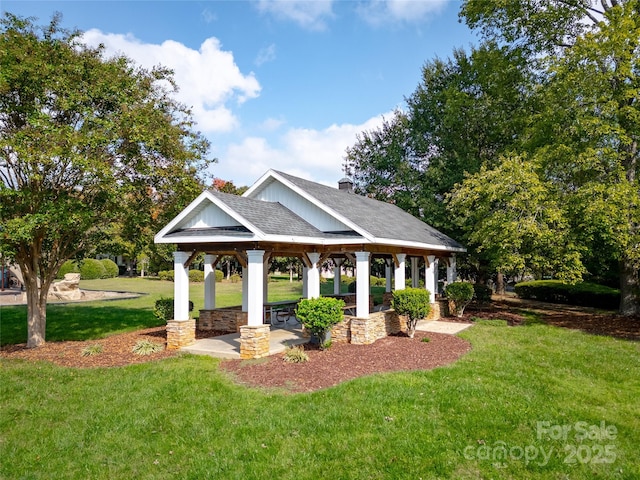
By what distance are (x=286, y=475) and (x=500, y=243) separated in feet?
45.3

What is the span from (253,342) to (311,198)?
543 cm

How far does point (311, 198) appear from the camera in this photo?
1398 centimetres

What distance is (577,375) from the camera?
959 cm

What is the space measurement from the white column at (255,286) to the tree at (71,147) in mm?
4748

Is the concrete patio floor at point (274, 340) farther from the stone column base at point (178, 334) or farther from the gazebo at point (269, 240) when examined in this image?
the gazebo at point (269, 240)

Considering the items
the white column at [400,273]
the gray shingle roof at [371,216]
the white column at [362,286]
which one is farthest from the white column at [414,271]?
the white column at [362,286]

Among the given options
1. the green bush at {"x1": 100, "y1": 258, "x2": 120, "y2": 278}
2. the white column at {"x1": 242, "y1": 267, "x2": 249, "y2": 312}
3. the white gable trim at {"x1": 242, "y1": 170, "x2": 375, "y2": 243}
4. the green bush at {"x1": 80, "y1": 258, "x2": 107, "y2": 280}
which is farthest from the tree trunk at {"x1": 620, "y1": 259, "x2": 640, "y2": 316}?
the green bush at {"x1": 100, "y1": 258, "x2": 120, "y2": 278}

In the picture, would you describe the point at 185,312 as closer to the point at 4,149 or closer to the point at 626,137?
the point at 4,149

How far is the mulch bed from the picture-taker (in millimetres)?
9312

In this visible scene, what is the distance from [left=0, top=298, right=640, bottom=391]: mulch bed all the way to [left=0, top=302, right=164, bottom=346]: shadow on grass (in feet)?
4.24

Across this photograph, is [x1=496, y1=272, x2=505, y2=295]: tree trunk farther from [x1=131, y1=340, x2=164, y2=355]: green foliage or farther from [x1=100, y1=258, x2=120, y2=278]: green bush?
[x1=100, y1=258, x2=120, y2=278]: green bush

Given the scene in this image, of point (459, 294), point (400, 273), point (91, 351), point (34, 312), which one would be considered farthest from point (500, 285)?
point (34, 312)

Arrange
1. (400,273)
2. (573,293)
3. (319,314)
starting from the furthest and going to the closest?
(573,293)
(400,273)
(319,314)

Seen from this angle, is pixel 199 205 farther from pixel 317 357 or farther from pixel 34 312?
pixel 34 312
